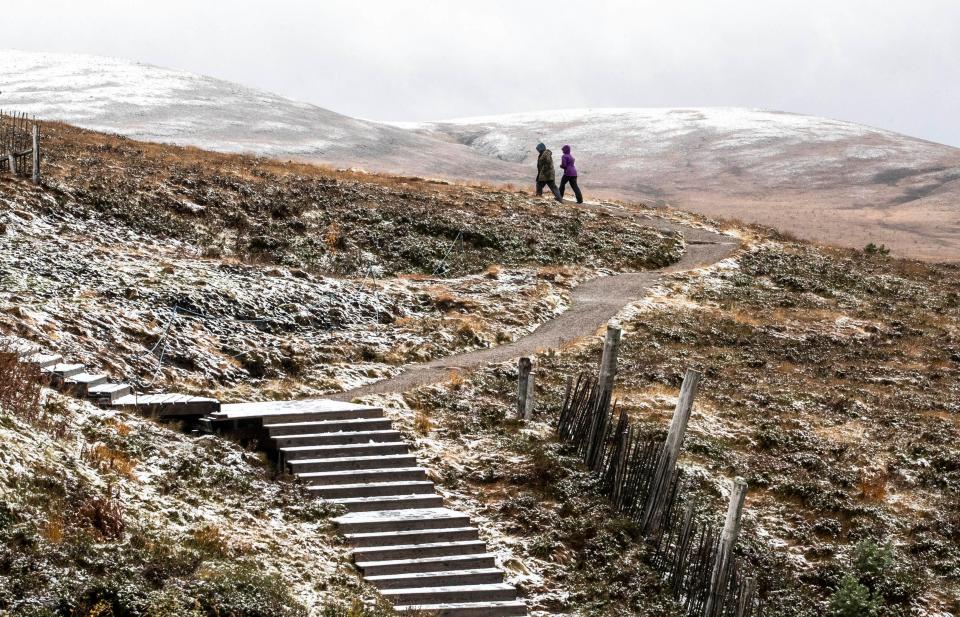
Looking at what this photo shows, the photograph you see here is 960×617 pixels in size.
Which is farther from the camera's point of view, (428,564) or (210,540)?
(428,564)

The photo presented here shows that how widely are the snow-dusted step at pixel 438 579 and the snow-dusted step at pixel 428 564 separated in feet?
0.37

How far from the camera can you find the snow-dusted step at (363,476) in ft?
51.6

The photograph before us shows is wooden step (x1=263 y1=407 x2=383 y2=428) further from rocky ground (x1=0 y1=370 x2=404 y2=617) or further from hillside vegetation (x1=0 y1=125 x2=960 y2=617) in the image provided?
hillside vegetation (x1=0 y1=125 x2=960 y2=617)

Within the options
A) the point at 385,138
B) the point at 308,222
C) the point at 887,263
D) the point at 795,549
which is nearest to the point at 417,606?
the point at 795,549

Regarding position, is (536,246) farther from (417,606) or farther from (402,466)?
(417,606)

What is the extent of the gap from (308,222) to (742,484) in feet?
70.2

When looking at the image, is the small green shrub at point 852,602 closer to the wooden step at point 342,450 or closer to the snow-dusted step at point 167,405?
the wooden step at point 342,450

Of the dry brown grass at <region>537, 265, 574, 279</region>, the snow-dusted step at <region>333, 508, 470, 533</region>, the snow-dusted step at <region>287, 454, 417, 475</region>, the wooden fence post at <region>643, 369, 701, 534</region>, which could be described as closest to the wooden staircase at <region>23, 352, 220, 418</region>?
the snow-dusted step at <region>287, 454, 417, 475</region>

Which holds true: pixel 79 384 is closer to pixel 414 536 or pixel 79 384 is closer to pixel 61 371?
pixel 61 371

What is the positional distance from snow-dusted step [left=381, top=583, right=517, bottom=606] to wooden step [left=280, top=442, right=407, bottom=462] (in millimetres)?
3604

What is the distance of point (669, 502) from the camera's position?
630 inches

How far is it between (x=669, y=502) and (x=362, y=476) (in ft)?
17.8

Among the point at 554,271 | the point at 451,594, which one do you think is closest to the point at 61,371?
the point at 451,594

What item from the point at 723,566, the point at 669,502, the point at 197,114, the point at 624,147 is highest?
the point at 624,147
